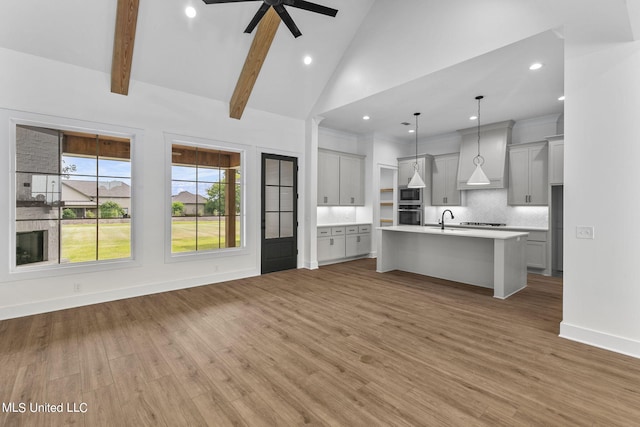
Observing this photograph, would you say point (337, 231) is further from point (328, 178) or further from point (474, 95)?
point (474, 95)

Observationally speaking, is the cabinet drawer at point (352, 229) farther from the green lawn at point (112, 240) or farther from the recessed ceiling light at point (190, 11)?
the recessed ceiling light at point (190, 11)

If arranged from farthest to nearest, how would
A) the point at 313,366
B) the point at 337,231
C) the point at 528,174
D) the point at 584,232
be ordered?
1. the point at 337,231
2. the point at 528,174
3. the point at 584,232
4. the point at 313,366

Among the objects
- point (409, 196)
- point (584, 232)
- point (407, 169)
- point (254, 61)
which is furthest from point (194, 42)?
point (409, 196)

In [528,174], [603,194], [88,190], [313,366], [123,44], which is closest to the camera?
[313,366]

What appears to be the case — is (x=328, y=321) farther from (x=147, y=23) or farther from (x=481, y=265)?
(x=147, y=23)

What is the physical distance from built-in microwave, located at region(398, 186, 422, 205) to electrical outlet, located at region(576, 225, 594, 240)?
4.63m

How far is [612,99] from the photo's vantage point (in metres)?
2.66

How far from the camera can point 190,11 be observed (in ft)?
12.4

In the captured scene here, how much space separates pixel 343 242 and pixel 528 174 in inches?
156

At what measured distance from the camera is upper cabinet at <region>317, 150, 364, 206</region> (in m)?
6.66

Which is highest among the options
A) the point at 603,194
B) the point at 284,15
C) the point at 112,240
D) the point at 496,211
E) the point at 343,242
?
the point at 284,15

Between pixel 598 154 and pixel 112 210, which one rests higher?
pixel 598 154

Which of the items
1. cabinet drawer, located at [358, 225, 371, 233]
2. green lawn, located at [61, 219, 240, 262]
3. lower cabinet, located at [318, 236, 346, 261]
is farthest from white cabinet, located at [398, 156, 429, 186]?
green lawn, located at [61, 219, 240, 262]

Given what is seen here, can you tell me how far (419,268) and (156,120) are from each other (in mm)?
5065
